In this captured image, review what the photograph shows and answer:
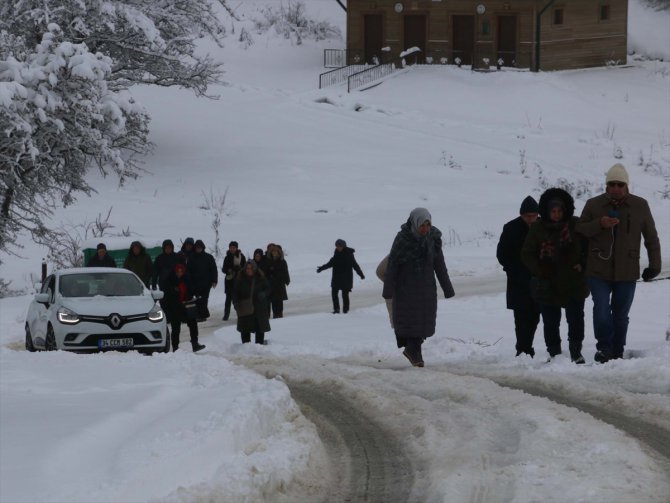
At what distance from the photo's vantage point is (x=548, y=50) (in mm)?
58062

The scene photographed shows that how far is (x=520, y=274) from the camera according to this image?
13.0 m

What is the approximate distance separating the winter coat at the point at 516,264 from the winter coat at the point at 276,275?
358 inches

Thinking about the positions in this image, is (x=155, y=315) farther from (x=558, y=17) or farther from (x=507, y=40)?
(x=558, y=17)

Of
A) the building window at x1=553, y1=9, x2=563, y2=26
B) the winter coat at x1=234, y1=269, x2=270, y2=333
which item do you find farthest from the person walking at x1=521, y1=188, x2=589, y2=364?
the building window at x1=553, y1=9, x2=563, y2=26

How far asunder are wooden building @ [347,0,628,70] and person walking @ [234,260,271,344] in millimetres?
40665

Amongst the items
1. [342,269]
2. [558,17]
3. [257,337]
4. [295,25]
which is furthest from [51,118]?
[295,25]

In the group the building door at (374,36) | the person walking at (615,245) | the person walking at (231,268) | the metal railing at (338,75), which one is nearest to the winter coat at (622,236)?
the person walking at (615,245)

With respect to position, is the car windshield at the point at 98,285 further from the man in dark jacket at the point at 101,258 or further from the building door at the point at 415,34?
the building door at the point at 415,34

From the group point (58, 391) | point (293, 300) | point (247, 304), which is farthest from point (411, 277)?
point (293, 300)

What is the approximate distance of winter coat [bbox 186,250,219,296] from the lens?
20719 millimetres

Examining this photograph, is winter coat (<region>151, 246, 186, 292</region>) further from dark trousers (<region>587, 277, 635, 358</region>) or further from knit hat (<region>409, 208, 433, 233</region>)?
dark trousers (<region>587, 277, 635, 358</region>)

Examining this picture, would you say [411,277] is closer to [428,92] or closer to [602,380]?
[602,380]

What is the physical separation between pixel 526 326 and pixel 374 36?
46343mm

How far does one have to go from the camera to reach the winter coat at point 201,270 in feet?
68.0
